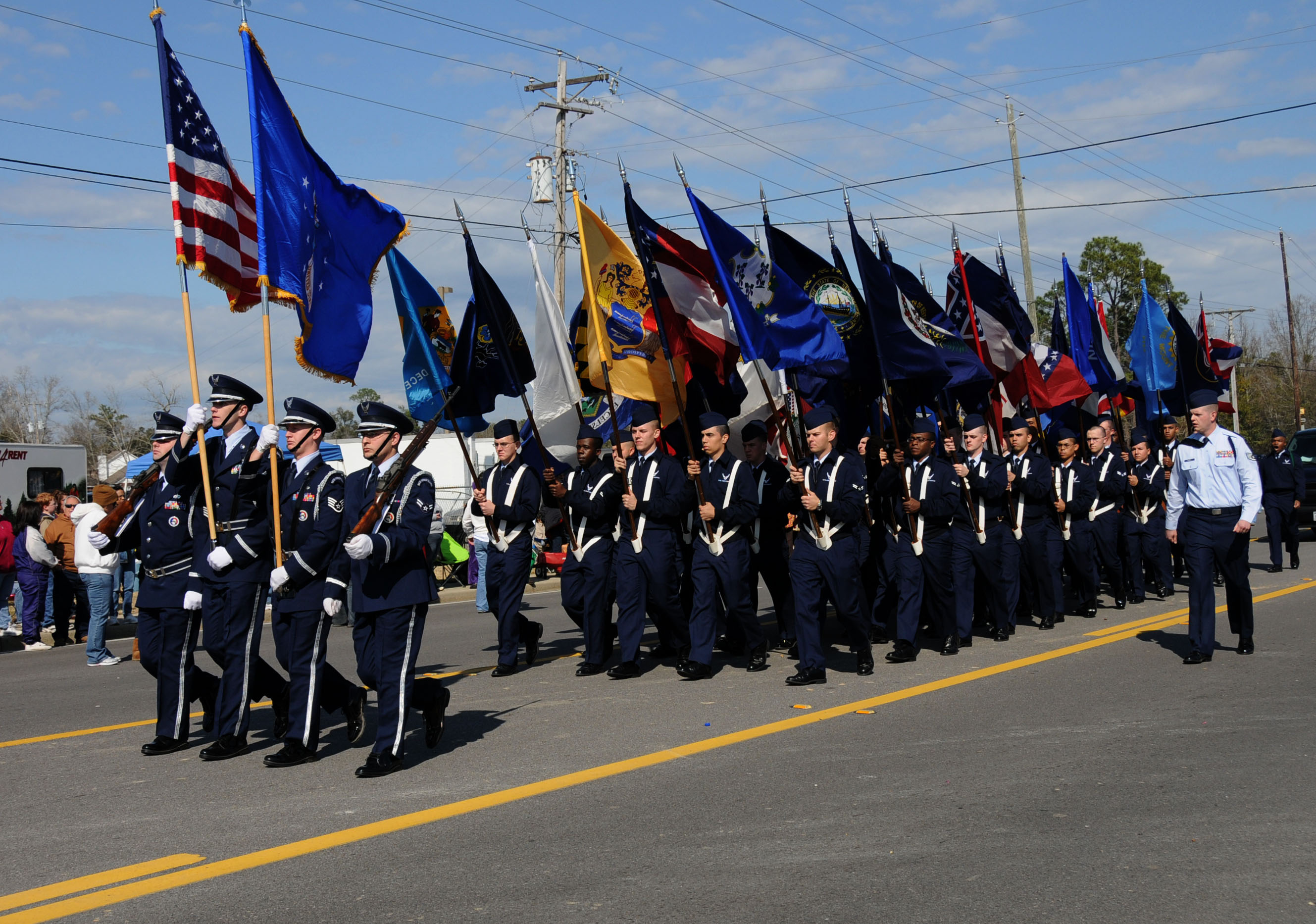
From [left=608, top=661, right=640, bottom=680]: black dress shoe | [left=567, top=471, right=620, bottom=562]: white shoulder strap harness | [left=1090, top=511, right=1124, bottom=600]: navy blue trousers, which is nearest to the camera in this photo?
[left=608, top=661, right=640, bottom=680]: black dress shoe

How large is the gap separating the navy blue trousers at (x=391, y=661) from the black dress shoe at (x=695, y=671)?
2617 millimetres

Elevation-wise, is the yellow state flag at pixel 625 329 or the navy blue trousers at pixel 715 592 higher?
the yellow state flag at pixel 625 329

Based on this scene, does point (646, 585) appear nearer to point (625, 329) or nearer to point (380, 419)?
point (625, 329)

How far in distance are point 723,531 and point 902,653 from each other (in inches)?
65.1

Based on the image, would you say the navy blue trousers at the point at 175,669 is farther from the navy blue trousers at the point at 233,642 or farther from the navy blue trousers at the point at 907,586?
the navy blue trousers at the point at 907,586

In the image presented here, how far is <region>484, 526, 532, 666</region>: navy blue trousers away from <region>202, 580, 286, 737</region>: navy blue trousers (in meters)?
2.63

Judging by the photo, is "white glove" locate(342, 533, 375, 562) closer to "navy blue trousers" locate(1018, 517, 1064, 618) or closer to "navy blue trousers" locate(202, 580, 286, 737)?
"navy blue trousers" locate(202, 580, 286, 737)

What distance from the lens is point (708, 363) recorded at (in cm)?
987

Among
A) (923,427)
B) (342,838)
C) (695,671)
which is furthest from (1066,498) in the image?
(342,838)

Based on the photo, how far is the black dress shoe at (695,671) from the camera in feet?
27.6

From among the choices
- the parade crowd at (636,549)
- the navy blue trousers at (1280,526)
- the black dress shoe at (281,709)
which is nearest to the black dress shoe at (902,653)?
the parade crowd at (636,549)

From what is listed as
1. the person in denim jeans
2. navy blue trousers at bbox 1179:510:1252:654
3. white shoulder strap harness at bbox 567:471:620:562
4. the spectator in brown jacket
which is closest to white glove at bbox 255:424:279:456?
white shoulder strap harness at bbox 567:471:620:562

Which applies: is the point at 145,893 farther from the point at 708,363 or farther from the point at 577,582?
the point at 708,363

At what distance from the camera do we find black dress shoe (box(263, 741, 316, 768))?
6137mm
